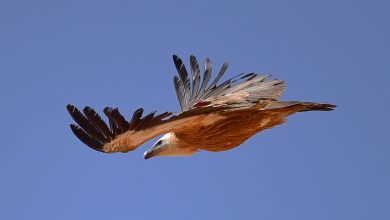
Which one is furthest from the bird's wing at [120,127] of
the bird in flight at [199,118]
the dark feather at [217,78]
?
the dark feather at [217,78]

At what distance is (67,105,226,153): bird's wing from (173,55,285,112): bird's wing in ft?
3.61

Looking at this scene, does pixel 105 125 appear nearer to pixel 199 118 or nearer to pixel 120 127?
pixel 120 127

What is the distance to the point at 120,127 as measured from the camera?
5922mm

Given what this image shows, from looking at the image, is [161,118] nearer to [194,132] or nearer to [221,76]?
[194,132]

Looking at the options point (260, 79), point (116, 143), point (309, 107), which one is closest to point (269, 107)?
point (309, 107)

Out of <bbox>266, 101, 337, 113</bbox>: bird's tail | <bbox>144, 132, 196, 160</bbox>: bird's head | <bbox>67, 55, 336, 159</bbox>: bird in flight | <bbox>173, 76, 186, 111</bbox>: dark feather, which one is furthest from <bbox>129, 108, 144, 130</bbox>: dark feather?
<bbox>173, 76, 186, 111</bbox>: dark feather

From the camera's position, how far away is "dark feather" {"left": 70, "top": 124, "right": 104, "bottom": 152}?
6.09 m

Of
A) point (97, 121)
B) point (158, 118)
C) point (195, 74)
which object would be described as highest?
point (195, 74)

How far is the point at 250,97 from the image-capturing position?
720 centimetres

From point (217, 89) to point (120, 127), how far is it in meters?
2.37

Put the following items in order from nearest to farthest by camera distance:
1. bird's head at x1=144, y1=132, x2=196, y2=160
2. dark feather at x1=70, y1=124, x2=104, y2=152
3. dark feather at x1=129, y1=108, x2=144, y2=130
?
dark feather at x1=129, y1=108, x2=144, y2=130
dark feather at x1=70, y1=124, x2=104, y2=152
bird's head at x1=144, y1=132, x2=196, y2=160

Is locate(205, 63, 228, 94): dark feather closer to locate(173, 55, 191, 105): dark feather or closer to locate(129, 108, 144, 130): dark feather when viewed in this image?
locate(173, 55, 191, 105): dark feather

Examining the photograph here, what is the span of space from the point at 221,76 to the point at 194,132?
1.60 m

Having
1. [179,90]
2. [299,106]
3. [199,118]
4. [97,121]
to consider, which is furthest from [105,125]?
[179,90]
